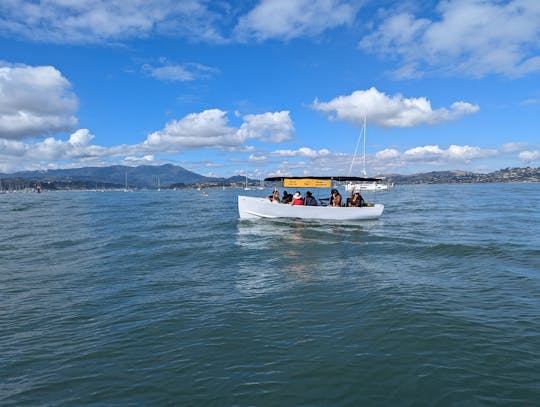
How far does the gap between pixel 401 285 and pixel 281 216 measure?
65.5 feet

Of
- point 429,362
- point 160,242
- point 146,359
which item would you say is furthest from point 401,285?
point 160,242

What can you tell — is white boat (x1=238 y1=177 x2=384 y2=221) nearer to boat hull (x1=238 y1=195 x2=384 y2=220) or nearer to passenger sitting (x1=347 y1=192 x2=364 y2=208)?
boat hull (x1=238 y1=195 x2=384 y2=220)

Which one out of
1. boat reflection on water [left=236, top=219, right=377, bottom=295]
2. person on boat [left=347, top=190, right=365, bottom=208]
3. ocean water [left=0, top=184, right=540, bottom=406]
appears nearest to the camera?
ocean water [left=0, top=184, right=540, bottom=406]

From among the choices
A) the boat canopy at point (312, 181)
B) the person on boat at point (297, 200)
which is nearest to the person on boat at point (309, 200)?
the person on boat at point (297, 200)

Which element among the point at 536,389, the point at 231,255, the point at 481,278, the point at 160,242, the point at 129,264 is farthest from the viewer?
the point at 160,242

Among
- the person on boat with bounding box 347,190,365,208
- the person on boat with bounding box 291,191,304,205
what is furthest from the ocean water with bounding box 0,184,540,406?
the person on boat with bounding box 347,190,365,208

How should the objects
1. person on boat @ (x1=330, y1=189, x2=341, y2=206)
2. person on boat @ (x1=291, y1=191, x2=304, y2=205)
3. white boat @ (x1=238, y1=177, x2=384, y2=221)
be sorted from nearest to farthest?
1. person on boat @ (x1=291, y1=191, x2=304, y2=205)
2. white boat @ (x1=238, y1=177, x2=384, y2=221)
3. person on boat @ (x1=330, y1=189, x2=341, y2=206)

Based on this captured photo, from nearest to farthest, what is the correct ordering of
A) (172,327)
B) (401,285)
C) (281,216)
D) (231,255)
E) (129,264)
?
(172,327), (401,285), (129,264), (231,255), (281,216)

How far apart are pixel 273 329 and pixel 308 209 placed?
886 inches

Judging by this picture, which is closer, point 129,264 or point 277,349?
point 277,349

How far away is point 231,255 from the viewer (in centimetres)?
1775

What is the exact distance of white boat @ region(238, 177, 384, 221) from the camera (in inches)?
1212

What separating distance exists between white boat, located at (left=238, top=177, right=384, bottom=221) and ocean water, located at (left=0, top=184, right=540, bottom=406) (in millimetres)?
13108

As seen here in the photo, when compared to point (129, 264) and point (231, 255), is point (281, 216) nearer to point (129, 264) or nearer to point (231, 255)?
point (231, 255)
